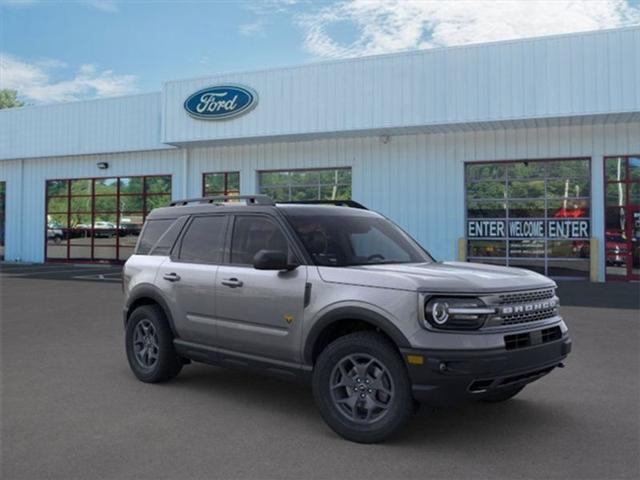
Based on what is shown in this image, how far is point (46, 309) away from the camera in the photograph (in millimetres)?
11609

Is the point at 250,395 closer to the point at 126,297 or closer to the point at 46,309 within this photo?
the point at 126,297

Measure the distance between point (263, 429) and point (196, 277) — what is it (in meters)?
1.69

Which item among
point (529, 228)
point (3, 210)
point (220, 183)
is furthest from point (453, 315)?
point (3, 210)

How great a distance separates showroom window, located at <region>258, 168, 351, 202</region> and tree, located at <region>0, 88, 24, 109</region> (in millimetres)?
63134

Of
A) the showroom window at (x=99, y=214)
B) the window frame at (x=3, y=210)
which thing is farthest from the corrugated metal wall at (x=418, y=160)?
the window frame at (x=3, y=210)

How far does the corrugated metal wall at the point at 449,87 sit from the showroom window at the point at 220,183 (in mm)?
1980

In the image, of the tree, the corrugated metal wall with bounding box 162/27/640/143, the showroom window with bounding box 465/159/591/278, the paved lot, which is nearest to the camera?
the paved lot

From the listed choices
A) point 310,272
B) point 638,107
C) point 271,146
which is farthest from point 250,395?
point 271,146

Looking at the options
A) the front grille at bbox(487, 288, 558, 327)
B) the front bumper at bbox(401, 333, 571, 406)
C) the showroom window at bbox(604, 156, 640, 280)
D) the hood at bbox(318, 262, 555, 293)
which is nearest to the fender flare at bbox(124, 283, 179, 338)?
the hood at bbox(318, 262, 555, 293)

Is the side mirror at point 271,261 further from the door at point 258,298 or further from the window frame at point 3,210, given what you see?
the window frame at point 3,210

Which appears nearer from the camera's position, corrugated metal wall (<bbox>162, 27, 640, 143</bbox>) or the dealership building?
corrugated metal wall (<bbox>162, 27, 640, 143</bbox>)

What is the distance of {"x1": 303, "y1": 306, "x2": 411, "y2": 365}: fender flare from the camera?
4.24 meters

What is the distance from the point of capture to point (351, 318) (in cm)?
454

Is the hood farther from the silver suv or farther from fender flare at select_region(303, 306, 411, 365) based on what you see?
fender flare at select_region(303, 306, 411, 365)
